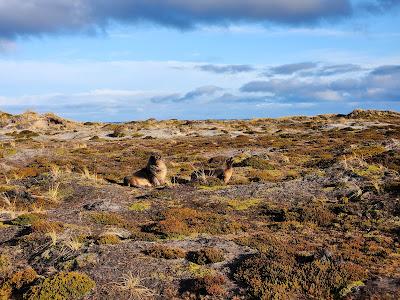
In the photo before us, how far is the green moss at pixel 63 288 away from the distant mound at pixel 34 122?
203 ft

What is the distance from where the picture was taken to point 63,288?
9.01 m

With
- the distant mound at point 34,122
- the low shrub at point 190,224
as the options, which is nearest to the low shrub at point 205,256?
the low shrub at point 190,224

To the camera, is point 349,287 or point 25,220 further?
point 25,220

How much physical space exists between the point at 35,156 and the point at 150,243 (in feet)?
83.2

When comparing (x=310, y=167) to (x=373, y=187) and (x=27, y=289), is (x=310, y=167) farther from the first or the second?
(x=27, y=289)

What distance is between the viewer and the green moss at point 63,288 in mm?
8820

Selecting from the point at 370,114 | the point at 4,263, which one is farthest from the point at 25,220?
the point at 370,114

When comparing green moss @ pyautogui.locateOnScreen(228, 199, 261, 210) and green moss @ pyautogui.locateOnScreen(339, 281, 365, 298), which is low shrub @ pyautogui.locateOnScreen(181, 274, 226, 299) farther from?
green moss @ pyautogui.locateOnScreen(228, 199, 261, 210)

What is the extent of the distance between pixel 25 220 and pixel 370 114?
76056 mm

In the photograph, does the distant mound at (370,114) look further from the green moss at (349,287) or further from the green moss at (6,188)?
the green moss at (349,287)

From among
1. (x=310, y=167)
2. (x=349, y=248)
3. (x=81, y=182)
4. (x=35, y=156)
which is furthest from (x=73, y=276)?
(x=35, y=156)

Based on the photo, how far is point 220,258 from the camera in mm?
10562

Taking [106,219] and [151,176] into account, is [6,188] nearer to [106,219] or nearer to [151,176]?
[151,176]

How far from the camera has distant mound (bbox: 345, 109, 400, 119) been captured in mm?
76750
